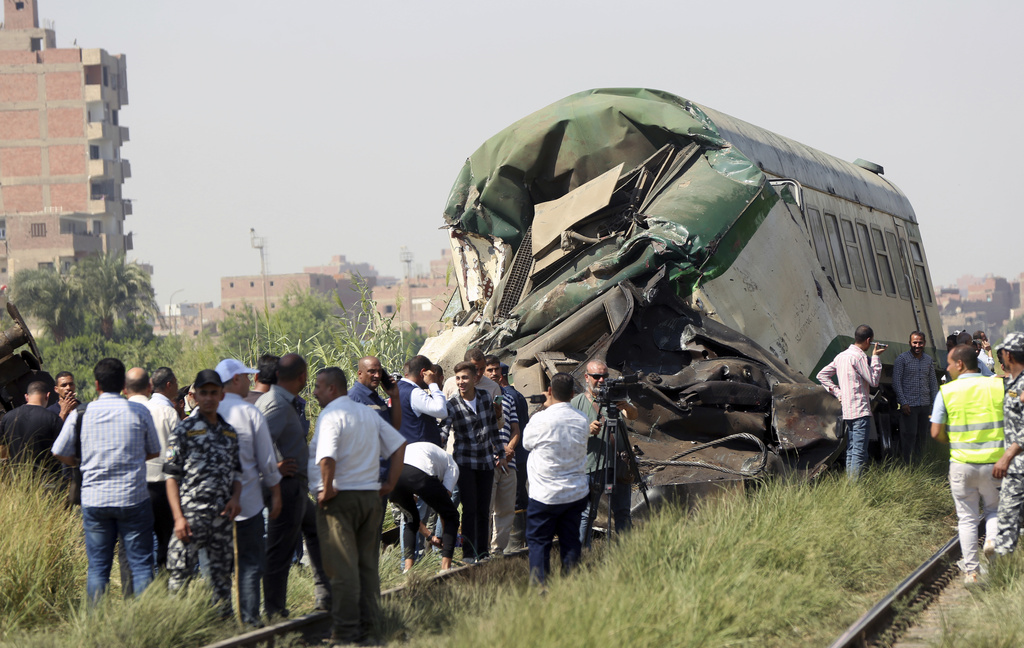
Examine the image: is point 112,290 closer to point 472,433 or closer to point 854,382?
point 854,382

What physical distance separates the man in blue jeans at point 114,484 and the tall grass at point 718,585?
1.57 metres

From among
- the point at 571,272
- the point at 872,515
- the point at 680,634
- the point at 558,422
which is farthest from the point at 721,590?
the point at 571,272

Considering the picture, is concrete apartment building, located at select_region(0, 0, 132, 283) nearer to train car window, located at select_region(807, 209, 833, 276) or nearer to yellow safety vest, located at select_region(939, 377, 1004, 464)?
train car window, located at select_region(807, 209, 833, 276)

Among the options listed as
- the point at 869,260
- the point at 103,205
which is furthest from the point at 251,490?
the point at 103,205

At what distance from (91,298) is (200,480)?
64.5 meters

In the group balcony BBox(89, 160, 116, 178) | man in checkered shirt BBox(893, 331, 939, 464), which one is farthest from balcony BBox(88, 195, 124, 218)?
man in checkered shirt BBox(893, 331, 939, 464)

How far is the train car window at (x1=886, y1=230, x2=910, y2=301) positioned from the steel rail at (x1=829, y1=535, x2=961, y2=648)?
24.2 ft

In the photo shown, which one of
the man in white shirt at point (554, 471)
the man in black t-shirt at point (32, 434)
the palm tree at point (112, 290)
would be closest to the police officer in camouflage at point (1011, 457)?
the man in white shirt at point (554, 471)

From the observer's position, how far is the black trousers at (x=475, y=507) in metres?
9.07

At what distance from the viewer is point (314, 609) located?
25.2 ft

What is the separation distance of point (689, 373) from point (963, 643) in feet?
14.5

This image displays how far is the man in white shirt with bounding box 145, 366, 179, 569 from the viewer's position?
7.49 m

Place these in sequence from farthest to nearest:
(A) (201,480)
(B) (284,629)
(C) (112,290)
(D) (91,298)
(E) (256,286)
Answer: (E) (256,286)
(C) (112,290)
(D) (91,298)
(B) (284,629)
(A) (201,480)

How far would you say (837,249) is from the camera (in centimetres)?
1416
